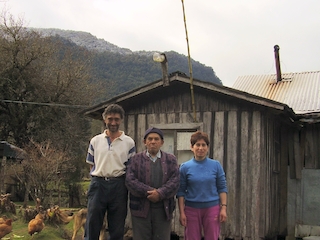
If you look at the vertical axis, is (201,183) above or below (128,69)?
below

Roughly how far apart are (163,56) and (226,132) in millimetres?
1987

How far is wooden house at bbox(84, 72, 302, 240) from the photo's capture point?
286 inches

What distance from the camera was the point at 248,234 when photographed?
285 inches

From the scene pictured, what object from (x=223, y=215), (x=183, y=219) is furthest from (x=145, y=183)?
(x=223, y=215)

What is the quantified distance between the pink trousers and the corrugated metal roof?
18.5 feet

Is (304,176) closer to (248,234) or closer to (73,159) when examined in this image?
(248,234)

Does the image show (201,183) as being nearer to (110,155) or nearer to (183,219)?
(183,219)

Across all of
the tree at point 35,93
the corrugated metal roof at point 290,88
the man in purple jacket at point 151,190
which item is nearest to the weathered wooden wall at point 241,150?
the corrugated metal roof at point 290,88

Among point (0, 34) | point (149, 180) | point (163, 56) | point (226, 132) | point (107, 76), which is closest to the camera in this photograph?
point (149, 180)

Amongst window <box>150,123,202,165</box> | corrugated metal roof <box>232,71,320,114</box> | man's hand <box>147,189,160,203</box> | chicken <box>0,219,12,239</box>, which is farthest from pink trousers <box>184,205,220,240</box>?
corrugated metal roof <box>232,71,320,114</box>

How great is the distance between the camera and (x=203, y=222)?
436 cm

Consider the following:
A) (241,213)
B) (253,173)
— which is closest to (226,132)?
(253,173)

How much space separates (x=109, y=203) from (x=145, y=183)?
1.89 ft

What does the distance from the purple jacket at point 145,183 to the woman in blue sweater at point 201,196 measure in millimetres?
211
